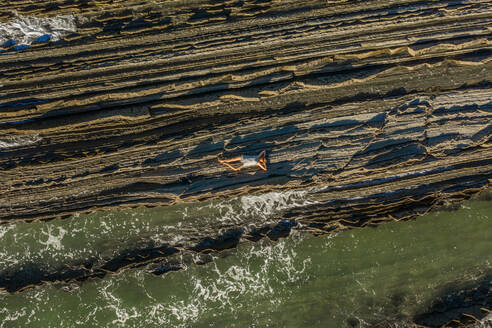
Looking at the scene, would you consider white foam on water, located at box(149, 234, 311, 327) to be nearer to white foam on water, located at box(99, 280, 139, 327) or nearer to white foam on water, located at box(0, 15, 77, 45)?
white foam on water, located at box(99, 280, 139, 327)

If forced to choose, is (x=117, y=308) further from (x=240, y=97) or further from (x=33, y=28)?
(x=33, y=28)

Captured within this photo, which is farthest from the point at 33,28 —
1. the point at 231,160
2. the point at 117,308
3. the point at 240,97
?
the point at 117,308

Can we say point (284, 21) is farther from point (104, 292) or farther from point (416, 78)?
point (104, 292)

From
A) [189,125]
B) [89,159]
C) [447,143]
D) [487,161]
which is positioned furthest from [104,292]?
[487,161]

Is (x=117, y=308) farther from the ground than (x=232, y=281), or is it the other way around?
(x=232, y=281)

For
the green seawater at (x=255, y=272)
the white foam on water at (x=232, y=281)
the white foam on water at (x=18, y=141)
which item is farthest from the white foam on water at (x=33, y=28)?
the white foam on water at (x=232, y=281)

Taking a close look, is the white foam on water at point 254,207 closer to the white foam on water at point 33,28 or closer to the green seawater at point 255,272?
the green seawater at point 255,272

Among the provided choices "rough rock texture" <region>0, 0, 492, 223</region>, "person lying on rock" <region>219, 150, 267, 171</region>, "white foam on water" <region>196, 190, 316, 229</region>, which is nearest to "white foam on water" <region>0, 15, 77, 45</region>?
"rough rock texture" <region>0, 0, 492, 223</region>

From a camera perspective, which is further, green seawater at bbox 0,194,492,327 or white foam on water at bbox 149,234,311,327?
white foam on water at bbox 149,234,311,327
